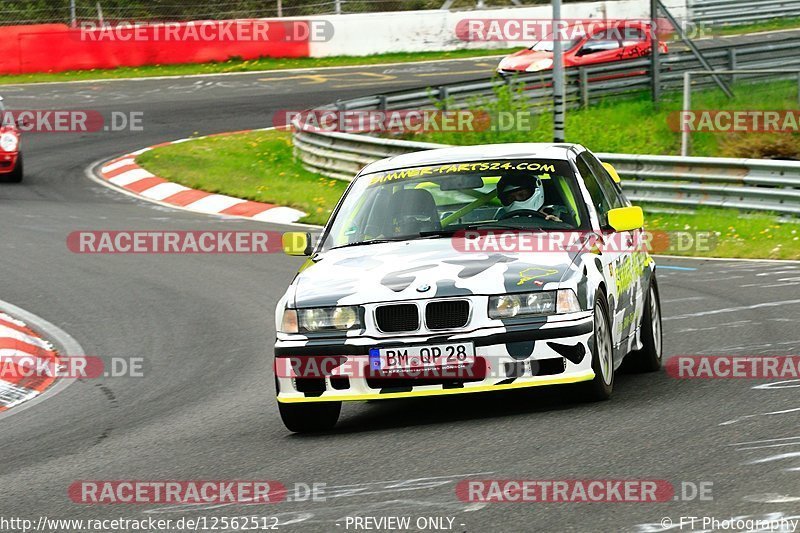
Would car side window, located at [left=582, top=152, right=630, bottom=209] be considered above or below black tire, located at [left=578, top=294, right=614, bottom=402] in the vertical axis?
above

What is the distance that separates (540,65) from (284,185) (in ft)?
27.6

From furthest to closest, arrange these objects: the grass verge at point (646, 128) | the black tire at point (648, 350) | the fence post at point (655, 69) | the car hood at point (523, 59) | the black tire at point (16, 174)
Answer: the car hood at point (523, 59) → the fence post at point (655, 69) → the black tire at point (16, 174) → the grass verge at point (646, 128) → the black tire at point (648, 350)

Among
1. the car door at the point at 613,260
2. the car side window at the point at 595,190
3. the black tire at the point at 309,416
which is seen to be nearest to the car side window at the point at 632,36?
the car door at the point at 613,260

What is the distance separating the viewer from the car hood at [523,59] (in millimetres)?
28875

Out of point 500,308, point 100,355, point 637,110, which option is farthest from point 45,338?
point 637,110

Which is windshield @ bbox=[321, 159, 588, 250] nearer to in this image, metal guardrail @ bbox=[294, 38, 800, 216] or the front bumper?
the front bumper

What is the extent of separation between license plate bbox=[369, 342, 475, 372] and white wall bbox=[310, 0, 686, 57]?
3071 cm

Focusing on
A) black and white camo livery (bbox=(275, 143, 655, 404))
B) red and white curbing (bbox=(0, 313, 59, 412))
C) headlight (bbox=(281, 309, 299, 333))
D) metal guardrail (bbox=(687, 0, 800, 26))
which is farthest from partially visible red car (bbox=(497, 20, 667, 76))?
headlight (bbox=(281, 309, 299, 333))

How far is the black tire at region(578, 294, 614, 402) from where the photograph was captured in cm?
750

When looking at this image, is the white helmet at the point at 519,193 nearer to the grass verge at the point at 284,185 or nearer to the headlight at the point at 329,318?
the headlight at the point at 329,318

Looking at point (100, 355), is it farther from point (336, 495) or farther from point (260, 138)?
point (260, 138)

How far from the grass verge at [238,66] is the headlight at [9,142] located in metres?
11.8

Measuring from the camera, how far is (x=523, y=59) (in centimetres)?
2919

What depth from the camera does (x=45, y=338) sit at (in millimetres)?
11758
